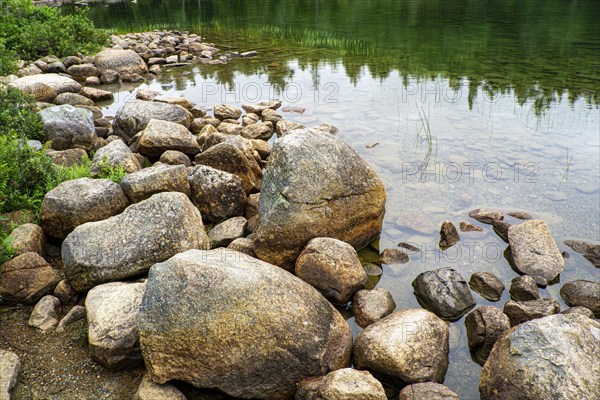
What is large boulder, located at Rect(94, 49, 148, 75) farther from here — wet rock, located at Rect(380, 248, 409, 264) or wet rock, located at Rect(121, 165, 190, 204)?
wet rock, located at Rect(380, 248, 409, 264)

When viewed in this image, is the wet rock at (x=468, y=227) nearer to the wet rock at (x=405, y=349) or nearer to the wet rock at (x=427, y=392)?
the wet rock at (x=405, y=349)

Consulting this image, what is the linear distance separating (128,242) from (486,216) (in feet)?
18.8

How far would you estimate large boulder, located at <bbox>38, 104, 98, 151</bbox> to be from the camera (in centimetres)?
892

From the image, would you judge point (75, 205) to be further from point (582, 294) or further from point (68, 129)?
point (582, 294)

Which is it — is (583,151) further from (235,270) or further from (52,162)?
(52,162)

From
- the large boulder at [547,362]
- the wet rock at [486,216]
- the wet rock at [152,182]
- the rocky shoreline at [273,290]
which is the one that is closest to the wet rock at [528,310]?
the rocky shoreline at [273,290]

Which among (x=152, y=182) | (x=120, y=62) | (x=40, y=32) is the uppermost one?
(x=40, y=32)

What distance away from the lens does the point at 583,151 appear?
1041cm

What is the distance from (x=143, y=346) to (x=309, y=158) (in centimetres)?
325

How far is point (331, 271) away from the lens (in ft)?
18.2

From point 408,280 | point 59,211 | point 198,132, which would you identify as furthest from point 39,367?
point 198,132

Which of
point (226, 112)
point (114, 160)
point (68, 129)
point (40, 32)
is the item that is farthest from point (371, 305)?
point (40, 32)

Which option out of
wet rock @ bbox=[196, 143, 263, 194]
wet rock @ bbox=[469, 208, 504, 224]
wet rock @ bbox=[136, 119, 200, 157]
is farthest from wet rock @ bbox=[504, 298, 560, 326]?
wet rock @ bbox=[136, 119, 200, 157]

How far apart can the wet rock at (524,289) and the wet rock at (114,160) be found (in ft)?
20.7
